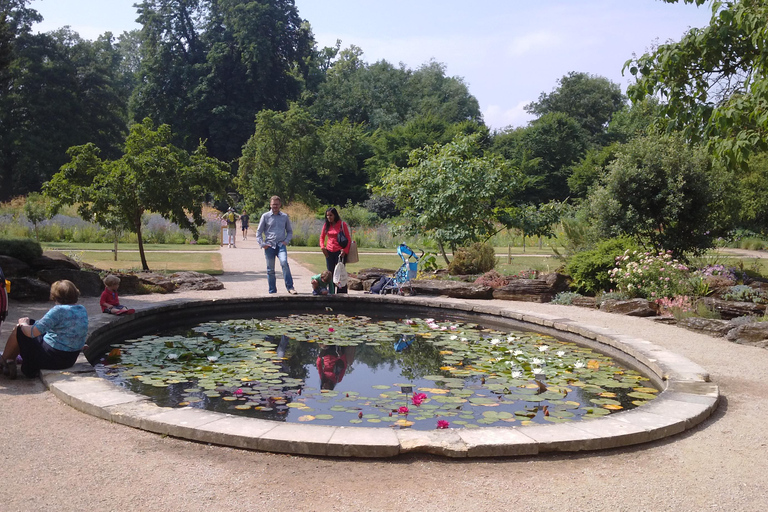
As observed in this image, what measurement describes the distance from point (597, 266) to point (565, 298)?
2.89 ft

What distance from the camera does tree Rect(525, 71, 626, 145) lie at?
58.3 meters

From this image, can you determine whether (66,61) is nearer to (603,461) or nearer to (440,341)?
(440,341)

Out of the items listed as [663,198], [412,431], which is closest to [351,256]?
[412,431]

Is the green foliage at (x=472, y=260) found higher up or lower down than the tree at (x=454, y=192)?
lower down

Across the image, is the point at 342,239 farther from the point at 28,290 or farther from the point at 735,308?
the point at 735,308

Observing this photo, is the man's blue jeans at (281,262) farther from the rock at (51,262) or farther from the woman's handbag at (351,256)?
the rock at (51,262)

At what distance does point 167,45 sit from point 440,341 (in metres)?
50.5

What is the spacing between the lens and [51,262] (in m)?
10.9

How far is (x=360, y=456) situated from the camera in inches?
159

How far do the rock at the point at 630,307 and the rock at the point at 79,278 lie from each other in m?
8.27

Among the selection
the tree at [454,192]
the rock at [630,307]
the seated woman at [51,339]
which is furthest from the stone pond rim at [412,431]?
the tree at [454,192]

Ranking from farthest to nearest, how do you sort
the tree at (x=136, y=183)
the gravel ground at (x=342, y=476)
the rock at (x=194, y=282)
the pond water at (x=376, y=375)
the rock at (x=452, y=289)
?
1. the tree at (x=136, y=183)
2. the rock at (x=194, y=282)
3. the rock at (x=452, y=289)
4. the pond water at (x=376, y=375)
5. the gravel ground at (x=342, y=476)

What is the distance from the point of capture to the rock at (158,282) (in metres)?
11.5

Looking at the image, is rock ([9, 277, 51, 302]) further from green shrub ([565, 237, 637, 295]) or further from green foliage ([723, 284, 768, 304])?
green foliage ([723, 284, 768, 304])
